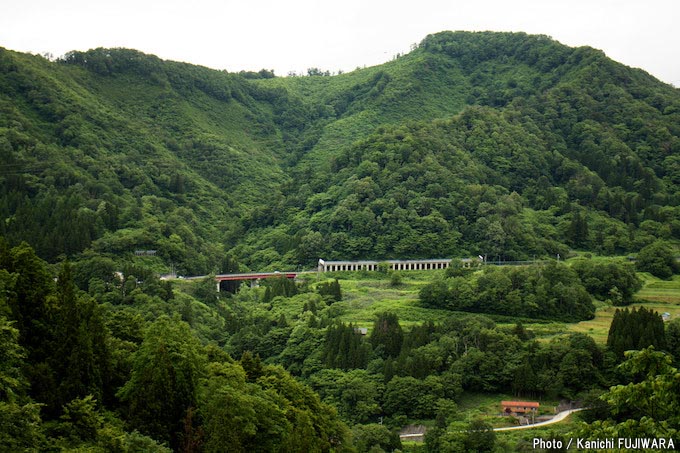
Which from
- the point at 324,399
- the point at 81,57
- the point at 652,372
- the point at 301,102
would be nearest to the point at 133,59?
the point at 81,57

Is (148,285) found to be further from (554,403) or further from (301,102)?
(301,102)

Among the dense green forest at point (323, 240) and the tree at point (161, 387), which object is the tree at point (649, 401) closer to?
the dense green forest at point (323, 240)

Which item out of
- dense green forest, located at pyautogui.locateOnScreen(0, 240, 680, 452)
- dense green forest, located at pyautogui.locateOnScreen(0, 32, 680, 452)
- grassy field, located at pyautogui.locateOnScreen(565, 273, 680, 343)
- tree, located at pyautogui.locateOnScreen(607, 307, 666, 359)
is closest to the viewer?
dense green forest, located at pyautogui.locateOnScreen(0, 240, 680, 452)

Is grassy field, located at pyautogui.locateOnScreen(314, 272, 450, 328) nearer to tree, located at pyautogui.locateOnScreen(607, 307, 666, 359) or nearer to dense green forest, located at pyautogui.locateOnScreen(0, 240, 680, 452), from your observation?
dense green forest, located at pyautogui.locateOnScreen(0, 240, 680, 452)

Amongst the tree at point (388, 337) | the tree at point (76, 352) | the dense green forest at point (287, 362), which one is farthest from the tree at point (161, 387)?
the tree at point (388, 337)

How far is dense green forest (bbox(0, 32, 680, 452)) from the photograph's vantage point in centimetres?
3262

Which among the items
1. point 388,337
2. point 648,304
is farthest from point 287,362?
point 648,304

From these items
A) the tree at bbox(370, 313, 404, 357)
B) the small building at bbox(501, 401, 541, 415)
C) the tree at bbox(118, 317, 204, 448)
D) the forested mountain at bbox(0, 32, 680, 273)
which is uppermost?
the forested mountain at bbox(0, 32, 680, 273)

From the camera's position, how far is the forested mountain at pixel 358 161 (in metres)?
Result: 95.4

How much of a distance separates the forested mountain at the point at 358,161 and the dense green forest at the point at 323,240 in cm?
36

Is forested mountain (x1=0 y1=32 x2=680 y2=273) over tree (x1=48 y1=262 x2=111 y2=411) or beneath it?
over

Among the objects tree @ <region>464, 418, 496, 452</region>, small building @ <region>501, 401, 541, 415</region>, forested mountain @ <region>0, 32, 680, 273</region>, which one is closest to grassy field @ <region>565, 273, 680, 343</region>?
small building @ <region>501, 401, 541, 415</region>

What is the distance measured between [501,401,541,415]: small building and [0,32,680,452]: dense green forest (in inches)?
114

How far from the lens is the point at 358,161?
4375 inches
